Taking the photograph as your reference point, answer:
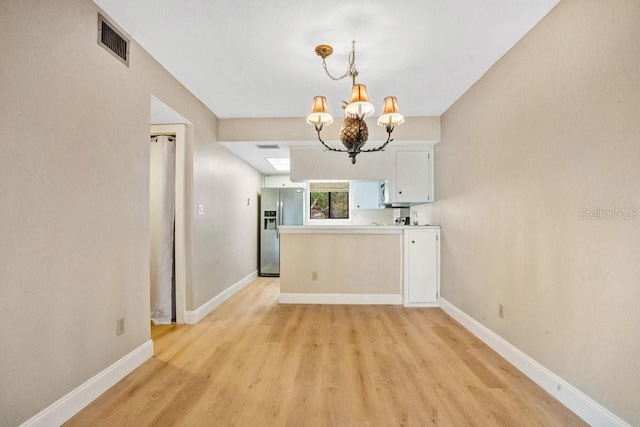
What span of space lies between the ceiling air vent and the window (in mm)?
4034

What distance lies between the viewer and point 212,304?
3805 millimetres

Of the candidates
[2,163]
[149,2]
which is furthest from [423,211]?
[2,163]

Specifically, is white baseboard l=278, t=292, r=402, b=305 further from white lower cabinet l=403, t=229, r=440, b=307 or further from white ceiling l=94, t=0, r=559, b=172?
white ceiling l=94, t=0, r=559, b=172

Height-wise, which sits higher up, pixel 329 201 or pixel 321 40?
pixel 321 40

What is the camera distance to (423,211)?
4703 millimetres

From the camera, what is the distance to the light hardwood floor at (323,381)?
1721 millimetres

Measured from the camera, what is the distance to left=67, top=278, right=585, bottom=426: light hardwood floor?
67.7 inches

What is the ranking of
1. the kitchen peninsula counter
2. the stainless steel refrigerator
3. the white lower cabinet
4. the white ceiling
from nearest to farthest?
the white ceiling, the white lower cabinet, the kitchen peninsula counter, the stainless steel refrigerator

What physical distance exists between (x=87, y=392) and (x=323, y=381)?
147 cm

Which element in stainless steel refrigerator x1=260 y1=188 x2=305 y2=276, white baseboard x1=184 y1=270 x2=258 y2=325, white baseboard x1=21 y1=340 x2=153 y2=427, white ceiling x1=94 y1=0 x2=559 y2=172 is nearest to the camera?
white baseboard x1=21 y1=340 x2=153 y2=427

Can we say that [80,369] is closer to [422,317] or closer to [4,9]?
[4,9]

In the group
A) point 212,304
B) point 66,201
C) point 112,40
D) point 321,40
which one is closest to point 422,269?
point 212,304

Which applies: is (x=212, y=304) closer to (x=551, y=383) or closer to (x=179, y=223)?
(x=179, y=223)

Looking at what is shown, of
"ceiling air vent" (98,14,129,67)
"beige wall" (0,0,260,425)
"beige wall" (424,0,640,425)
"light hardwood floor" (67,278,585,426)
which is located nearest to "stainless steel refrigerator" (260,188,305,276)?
"light hardwood floor" (67,278,585,426)
